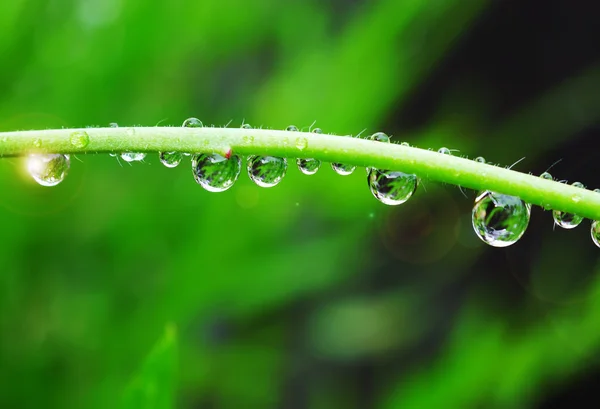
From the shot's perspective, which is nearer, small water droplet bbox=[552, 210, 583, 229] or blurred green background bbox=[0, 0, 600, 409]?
small water droplet bbox=[552, 210, 583, 229]

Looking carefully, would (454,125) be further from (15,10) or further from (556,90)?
(15,10)

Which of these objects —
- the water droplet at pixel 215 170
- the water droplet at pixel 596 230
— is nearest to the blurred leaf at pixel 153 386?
the water droplet at pixel 215 170

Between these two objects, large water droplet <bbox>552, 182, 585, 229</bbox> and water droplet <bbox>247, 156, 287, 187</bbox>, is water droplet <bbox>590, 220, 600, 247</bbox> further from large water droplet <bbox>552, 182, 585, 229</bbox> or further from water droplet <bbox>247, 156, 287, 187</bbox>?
water droplet <bbox>247, 156, 287, 187</bbox>

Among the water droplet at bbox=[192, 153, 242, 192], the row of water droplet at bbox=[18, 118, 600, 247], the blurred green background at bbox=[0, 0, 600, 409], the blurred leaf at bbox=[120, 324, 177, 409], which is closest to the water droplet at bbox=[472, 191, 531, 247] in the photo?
the row of water droplet at bbox=[18, 118, 600, 247]

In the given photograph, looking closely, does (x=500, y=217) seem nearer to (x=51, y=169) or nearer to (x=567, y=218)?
(x=567, y=218)

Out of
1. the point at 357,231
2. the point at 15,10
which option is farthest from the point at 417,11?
the point at 15,10

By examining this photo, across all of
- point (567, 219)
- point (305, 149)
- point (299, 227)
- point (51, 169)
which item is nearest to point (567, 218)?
point (567, 219)
